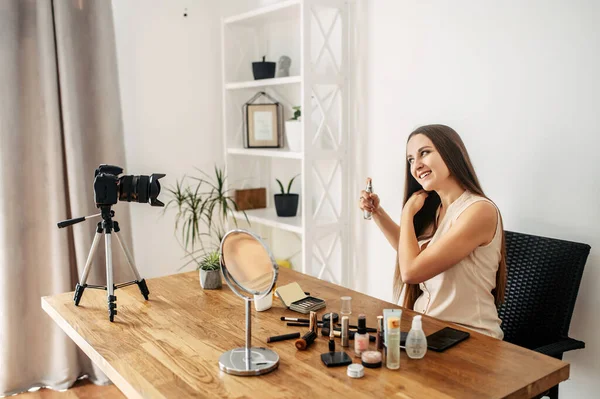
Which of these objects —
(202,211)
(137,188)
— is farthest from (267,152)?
(137,188)

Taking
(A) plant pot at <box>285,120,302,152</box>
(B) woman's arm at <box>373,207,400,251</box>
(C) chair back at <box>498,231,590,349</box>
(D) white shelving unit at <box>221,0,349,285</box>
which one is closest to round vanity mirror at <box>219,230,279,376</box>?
(B) woman's arm at <box>373,207,400,251</box>

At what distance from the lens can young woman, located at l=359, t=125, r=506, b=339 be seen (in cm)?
181

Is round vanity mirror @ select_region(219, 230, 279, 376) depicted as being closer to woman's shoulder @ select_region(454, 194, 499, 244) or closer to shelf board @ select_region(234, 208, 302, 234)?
woman's shoulder @ select_region(454, 194, 499, 244)

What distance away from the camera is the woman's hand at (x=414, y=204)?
200 centimetres

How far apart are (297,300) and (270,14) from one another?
1817 mm

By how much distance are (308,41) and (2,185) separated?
5.34 feet

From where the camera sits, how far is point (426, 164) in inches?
76.4

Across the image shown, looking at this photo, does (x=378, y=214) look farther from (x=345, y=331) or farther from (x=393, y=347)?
(x=393, y=347)

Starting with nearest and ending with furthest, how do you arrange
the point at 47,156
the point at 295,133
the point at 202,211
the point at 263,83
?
the point at 47,156
the point at 295,133
the point at 263,83
the point at 202,211

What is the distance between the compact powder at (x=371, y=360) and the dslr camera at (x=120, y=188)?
0.90m

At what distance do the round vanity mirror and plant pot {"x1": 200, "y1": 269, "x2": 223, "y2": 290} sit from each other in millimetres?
581

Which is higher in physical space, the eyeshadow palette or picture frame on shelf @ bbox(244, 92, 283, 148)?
picture frame on shelf @ bbox(244, 92, 283, 148)

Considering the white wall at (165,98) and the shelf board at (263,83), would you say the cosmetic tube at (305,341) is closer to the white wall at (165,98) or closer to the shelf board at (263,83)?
the shelf board at (263,83)

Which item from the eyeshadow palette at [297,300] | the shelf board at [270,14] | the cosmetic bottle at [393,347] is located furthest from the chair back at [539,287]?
the shelf board at [270,14]
